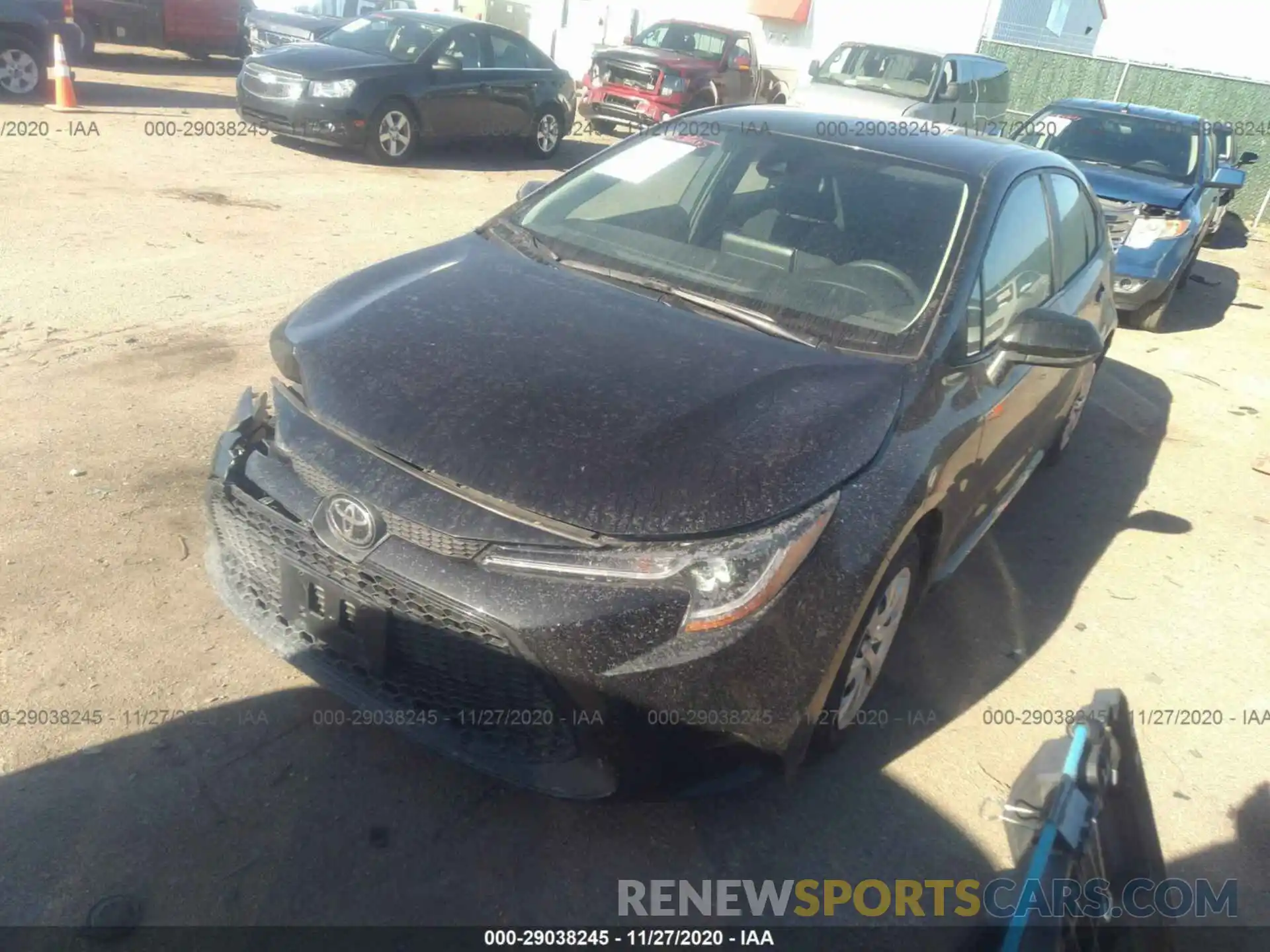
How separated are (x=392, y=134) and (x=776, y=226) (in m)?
8.54

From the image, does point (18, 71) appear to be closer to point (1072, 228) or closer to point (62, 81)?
point (62, 81)

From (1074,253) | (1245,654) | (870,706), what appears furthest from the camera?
Answer: (1074,253)

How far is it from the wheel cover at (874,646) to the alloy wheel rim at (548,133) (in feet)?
35.8

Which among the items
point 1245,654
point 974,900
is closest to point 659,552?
point 974,900

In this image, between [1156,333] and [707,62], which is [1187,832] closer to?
[1156,333]

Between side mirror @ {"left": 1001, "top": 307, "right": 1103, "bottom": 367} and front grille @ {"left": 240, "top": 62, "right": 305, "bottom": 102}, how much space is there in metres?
9.18

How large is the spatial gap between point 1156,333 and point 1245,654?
5297 millimetres

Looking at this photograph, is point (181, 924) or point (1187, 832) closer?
point (181, 924)

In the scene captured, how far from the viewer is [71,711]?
2.91 meters

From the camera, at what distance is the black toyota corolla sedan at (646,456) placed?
2.38 meters

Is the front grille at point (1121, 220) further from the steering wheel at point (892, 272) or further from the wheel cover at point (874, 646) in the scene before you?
the wheel cover at point (874, 646)

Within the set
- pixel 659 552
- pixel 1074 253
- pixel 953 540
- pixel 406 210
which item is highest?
pixel 1074 253

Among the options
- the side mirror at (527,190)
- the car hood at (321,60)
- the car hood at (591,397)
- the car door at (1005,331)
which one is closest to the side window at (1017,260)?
the car door at (1005,331)

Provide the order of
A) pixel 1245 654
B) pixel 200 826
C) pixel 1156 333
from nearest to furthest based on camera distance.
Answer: pixel 200 826 → pixel 1245 654 → pixel 1156 333
